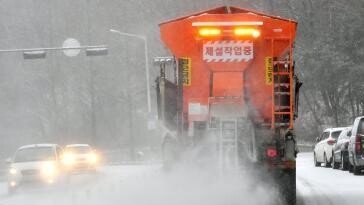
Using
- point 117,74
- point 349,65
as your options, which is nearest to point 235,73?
point 349,65

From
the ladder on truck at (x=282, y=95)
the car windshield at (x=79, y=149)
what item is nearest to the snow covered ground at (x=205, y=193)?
the ladder on truck at (x=282, y=95)

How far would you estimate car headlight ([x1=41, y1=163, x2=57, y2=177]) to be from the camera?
2712 cm

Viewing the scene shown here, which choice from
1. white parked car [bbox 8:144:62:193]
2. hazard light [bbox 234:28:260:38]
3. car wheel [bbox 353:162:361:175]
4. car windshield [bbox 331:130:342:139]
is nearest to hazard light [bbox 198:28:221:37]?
hazard light [bbox 234:28:260:38]

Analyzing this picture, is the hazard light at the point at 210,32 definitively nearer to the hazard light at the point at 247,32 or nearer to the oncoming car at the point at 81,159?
the hazard light at the point at 247,32

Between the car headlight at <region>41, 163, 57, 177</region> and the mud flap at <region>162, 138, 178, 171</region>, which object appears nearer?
the mud flap at <region>162, 138, 178, 171</region>

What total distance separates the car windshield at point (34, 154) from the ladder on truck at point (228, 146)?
13965 mm

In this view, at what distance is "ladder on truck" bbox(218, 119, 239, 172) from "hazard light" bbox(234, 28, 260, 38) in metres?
1.66

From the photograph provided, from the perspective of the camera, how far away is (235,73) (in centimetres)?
1563

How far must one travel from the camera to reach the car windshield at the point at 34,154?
1113 inches

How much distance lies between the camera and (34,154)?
2867 cm

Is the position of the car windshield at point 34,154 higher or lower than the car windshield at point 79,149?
higher

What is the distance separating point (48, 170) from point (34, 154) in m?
1.67

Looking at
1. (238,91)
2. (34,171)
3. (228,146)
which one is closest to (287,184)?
(228,146)

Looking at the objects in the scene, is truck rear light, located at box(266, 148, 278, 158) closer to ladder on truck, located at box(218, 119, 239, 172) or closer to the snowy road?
ladder on truck, located at box(218, 119, 239, 172)
